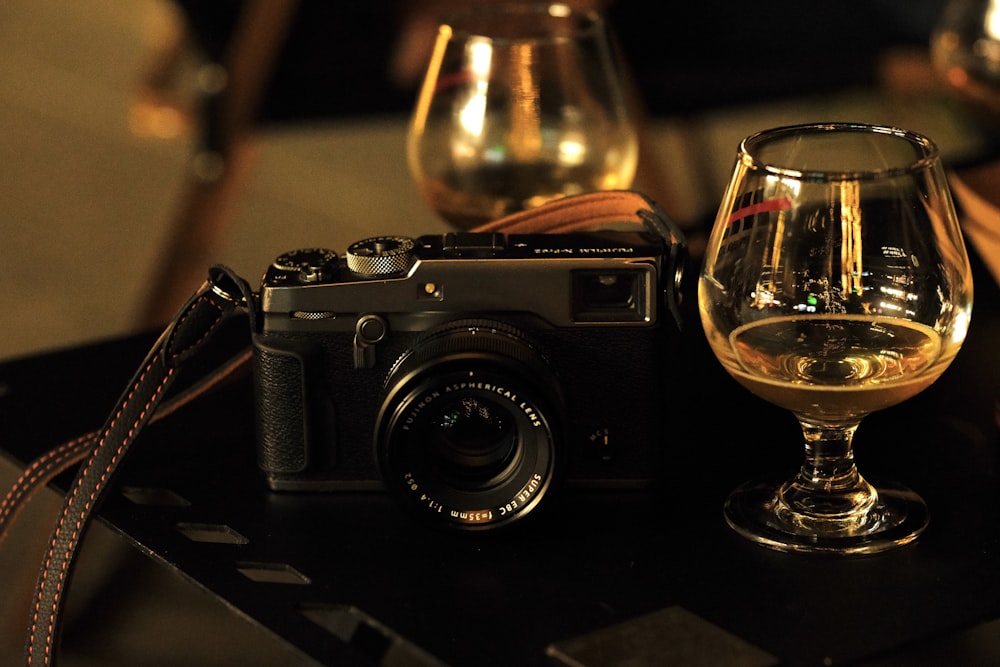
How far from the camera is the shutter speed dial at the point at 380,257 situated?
0.82m

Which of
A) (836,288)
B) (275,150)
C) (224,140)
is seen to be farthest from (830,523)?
(275,150)

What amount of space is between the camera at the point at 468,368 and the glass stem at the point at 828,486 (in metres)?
0.08

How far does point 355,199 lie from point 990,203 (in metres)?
1.86

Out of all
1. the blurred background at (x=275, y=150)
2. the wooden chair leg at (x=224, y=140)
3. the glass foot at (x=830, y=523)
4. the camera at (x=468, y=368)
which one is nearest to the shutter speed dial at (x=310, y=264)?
the camera at (x=468, y=368)

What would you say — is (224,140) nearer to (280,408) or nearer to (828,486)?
(280,408)

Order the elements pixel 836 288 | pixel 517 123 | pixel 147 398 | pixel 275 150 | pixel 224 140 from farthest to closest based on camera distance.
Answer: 1. pixel 275 150
2. pixel 224 140
3. pixel 517 123
4. pixel 147 398
5. pixel 836 288

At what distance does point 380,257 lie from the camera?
0.82 metres

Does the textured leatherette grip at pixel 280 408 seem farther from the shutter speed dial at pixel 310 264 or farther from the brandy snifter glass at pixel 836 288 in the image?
the brandy snifter glass at pixel 836 288

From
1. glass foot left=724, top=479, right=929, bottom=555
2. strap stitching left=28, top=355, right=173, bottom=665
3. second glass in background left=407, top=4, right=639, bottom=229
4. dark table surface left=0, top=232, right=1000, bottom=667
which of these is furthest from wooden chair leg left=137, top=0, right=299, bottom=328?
glass foot left=724, top=479, right=929, bottom=555

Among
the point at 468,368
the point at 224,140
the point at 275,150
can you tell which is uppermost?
the point at 468,368

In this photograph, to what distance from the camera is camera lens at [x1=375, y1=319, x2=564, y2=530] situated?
0.78 m

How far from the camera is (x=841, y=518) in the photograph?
2.59ft

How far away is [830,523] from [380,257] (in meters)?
0.28

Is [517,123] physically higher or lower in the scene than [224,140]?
higher
